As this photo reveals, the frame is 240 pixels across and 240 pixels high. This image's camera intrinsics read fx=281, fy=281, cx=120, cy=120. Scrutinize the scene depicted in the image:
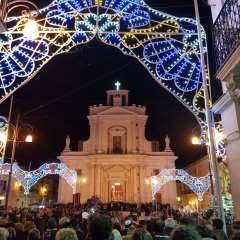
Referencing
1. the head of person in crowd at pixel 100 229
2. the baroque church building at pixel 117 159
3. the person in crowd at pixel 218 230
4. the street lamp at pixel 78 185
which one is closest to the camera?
the head of person in crowd at pixel 100 229

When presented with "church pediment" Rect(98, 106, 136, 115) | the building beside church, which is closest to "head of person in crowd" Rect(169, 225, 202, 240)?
the building beside church

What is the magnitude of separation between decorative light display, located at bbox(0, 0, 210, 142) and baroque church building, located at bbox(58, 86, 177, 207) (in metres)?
31.4

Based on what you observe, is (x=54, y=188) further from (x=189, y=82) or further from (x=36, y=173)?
(x=189, y=82)

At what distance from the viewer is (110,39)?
1079cm

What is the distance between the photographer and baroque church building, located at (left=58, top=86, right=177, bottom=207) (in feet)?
135

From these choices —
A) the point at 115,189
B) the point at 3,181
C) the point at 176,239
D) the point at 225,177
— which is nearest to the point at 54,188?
the point at 3,181

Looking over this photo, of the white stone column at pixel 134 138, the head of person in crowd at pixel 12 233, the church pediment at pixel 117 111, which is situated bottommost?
the head of person in crowd at pixel 12 233

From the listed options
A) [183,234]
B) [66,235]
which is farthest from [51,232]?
[183,234]

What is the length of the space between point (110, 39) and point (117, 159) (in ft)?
109

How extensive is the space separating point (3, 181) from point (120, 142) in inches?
776

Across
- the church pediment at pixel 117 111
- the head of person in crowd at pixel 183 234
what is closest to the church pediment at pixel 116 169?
the church pediment at pixel 117 111

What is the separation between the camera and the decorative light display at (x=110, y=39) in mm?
9766

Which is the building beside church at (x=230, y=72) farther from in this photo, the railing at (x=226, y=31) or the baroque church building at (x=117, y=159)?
the baroque church building at (x=117, y=159)

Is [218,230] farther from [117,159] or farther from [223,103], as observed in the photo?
[117,159]
